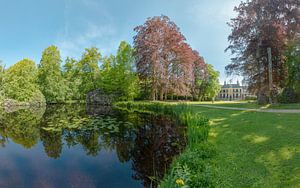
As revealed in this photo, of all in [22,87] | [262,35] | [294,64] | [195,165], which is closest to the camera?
[195,165]

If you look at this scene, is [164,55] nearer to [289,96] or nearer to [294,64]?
[294,64]

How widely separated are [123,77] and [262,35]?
18808mm

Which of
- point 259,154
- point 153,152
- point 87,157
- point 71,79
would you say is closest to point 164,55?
point 153,152

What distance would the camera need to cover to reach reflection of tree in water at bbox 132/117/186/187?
4.95 metres

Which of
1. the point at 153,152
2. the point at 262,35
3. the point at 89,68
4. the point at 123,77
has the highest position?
the point at 89,68

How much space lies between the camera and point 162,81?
21531mm

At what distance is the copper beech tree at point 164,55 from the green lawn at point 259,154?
14.8 meters

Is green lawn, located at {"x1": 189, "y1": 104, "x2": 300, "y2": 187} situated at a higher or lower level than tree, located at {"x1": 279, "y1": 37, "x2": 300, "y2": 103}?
lower

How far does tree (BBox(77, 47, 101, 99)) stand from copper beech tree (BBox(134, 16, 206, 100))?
15.1 metres

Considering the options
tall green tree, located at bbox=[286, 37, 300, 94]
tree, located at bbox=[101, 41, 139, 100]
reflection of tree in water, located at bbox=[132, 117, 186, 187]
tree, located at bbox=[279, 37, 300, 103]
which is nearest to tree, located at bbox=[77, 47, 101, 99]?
tree, located at bbox=[101, 41, 139, 100]

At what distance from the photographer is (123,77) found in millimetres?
28344

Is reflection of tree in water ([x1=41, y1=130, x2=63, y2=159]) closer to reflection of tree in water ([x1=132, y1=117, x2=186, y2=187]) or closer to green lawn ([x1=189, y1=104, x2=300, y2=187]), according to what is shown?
reflection of tree in water ([x1=132, y1=117, x2=186, y2=187])

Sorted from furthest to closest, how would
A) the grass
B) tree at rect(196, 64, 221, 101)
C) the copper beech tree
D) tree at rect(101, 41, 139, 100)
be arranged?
tree at rect(196, 64, 221, 101)
tree at rect(101, 41, 139, 100)
the copper beech tree
the grass

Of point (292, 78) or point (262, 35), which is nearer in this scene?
point (262, 35)
